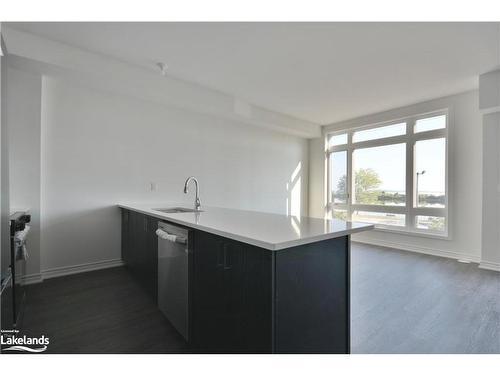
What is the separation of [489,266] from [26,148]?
596 cm

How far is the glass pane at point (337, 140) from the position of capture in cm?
572

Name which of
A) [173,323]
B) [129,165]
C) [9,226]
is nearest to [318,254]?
[173,323]

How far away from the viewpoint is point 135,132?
3.58 metres

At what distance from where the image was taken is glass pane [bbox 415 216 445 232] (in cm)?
421

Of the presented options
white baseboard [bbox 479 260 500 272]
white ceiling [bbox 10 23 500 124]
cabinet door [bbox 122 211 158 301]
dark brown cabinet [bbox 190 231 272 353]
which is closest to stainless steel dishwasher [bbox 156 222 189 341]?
dark brown cabinet [bbox 190 231 272 353]

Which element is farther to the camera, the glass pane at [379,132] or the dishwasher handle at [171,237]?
the glass pane at [379,132]

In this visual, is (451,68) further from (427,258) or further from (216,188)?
(216,188)

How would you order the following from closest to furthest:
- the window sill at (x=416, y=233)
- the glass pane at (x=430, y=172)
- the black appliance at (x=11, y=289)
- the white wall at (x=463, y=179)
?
1. the black appliance at (x=11, y=289)
2. the white wall at (x=463, y=179)
3. the window sill at (x=416, y=233)
4. the glass pane at (x=430, y=172)

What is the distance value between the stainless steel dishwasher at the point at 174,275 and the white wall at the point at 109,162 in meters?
1.73

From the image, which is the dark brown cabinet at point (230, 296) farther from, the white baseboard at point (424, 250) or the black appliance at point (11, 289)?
the white baseboard at point (424, 250)

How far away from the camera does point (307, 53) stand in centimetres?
280

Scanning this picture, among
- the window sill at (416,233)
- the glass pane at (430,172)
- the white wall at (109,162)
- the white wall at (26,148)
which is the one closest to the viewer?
the white wall at (26,148)

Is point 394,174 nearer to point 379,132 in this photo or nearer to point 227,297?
point 379,132

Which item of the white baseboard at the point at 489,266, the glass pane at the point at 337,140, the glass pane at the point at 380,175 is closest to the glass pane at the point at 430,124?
the glass pane at the point at 380,175
